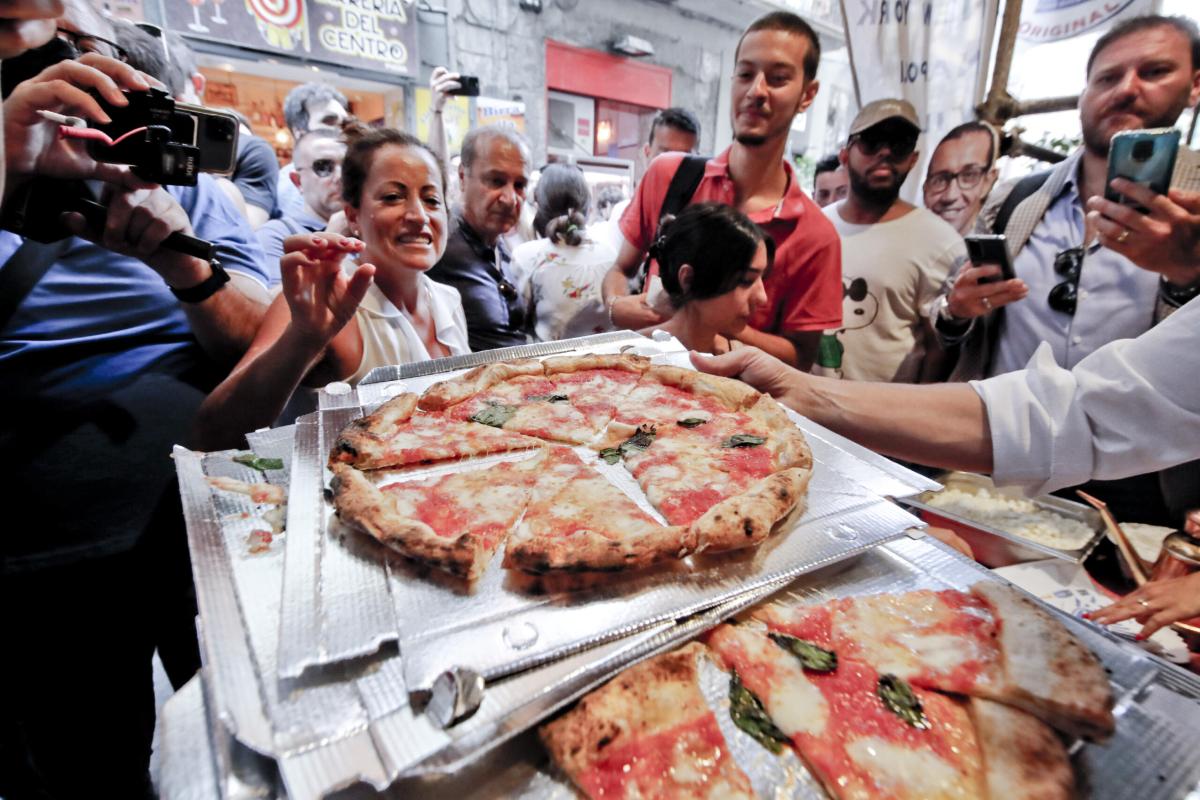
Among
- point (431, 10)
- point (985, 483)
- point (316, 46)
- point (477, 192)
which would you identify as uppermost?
point (431, 10)

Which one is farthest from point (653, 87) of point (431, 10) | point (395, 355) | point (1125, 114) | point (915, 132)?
point (395, 355)

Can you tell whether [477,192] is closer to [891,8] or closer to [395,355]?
[395,355]

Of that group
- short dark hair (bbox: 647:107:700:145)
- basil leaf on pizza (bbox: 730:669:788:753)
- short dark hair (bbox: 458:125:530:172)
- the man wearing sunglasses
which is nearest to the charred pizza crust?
basil leaf on pizza (bbox: 730:669:788:753)

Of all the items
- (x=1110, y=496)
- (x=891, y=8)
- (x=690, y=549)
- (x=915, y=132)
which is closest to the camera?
(x=690, y=549)

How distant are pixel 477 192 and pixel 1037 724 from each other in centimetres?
354

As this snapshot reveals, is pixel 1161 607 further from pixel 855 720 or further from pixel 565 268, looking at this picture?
pixel 565 268

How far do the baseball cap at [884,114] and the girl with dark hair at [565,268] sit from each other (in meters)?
1.78

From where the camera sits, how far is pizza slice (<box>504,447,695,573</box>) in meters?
1.13

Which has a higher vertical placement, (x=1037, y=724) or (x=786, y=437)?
(x=786, y=437)

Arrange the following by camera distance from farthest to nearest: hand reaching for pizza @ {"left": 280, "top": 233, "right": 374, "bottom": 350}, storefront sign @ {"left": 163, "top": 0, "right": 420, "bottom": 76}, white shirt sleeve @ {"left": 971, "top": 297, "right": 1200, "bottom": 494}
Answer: storefront sign @ {"left": 163, "top": 0, "right": 420, "bottom": 76} → hand reaching for pizza @ {"left": 280, "top": 233, "right": 374, "bottom": 350} → white shirt sleeve @ {"left": 971, "top": 297, "right": 1200, "bottom": 494}

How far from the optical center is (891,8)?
3.99 meters

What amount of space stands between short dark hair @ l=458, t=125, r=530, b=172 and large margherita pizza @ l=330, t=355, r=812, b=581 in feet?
6.19

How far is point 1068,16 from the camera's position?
4.27 m

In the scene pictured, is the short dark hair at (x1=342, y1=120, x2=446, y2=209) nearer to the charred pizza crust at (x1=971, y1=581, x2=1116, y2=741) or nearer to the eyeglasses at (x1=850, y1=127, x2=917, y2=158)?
the eyeglasses at (x1=850, y1=127, x2=917, y2=158)
